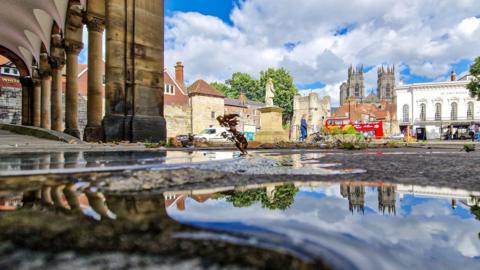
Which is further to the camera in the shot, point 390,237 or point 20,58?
point 20,58

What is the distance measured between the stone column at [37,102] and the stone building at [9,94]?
6.29 meters

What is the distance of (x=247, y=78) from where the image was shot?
73.4 m

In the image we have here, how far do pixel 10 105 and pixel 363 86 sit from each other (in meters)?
108

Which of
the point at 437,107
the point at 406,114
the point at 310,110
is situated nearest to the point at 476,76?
the point at 437,107

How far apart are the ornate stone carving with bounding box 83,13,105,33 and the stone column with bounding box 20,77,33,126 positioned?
1359 centimetres

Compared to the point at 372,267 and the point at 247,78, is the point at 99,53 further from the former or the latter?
the point at 247,78

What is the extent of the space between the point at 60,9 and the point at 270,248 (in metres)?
15.9

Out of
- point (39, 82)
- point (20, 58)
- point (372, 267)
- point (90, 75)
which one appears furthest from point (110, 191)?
point (20, 58)

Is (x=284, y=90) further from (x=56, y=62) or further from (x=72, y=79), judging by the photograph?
(x=72, y=79)

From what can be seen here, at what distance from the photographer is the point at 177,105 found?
37406 millimetres

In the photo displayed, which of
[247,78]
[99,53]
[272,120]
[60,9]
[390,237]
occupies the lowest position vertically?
[390,237]

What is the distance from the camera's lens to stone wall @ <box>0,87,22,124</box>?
2508 cm

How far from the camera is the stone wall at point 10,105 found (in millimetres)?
25078

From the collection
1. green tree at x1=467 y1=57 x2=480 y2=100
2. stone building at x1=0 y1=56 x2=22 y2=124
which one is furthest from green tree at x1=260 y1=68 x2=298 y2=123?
stone building at x1=0 y1=56 x2=22 y2=124
